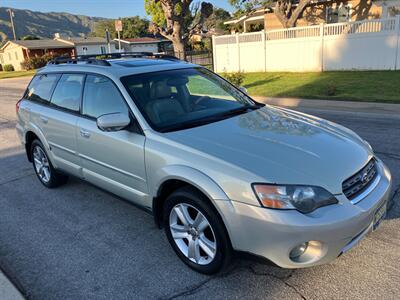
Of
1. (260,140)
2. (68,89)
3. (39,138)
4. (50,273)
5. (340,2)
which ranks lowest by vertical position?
(50,273)

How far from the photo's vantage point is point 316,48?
55.8 feet

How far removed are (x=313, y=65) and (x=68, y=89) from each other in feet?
47.7

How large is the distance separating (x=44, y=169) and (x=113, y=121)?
260 cm

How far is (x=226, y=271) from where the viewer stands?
10.4 ft

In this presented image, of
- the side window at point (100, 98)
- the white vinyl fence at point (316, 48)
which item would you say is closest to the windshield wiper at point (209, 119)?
the side window at point (100, 98)

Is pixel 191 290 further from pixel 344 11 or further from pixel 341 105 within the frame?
pixel 344 11

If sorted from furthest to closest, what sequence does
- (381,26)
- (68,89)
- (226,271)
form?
(381,26) → (68,89) → (226,271)

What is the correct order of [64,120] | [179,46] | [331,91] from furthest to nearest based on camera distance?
[179,46]
[331,91]
[64,120]

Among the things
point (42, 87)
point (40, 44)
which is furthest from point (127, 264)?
point (40, 44)

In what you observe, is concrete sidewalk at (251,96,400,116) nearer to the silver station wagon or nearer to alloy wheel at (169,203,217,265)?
the silver station wagon

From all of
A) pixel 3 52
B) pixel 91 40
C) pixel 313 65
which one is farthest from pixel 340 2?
pixel 3 52

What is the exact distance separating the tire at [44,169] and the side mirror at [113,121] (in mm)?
2063

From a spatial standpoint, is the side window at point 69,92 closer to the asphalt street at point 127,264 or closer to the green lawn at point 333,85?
the asphalt street at point 127,264

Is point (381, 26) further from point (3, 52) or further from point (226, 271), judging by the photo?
point (3, 52)
